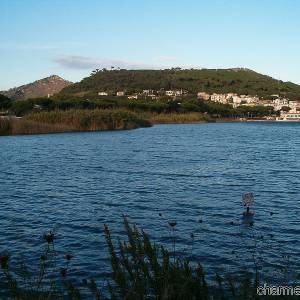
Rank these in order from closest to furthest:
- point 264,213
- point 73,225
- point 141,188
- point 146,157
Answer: point 73,225 → point 264,213 → point 141,188 → point 146,157

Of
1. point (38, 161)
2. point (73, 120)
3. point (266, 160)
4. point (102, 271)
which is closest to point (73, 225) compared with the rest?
point (102, 271)

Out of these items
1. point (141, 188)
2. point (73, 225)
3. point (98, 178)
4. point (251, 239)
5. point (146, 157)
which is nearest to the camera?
point (251, 239)

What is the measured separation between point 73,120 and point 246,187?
53636mm

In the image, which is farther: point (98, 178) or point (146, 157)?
point (146, 157)

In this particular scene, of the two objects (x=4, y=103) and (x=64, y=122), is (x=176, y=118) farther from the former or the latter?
(x=64, y=122)

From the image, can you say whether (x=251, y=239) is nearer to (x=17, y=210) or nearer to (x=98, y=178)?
(x=17, y=210)

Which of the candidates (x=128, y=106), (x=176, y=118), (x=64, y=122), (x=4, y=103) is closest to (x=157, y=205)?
(x=64, y=122)

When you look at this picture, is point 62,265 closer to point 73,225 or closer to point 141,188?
point 73,225

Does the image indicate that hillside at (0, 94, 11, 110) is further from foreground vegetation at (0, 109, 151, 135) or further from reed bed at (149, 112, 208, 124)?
reed bed at (149, 112, 208, 124)

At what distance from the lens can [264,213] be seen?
19078 mm

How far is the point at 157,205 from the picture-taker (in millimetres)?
20969

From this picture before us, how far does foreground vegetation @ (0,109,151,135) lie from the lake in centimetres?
2958

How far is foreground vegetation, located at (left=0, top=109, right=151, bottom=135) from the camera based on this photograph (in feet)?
228

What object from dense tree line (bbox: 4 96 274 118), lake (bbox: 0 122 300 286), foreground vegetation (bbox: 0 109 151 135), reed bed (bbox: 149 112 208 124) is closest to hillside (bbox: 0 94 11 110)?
dense tree line (bbox: 4 96 274 118)
